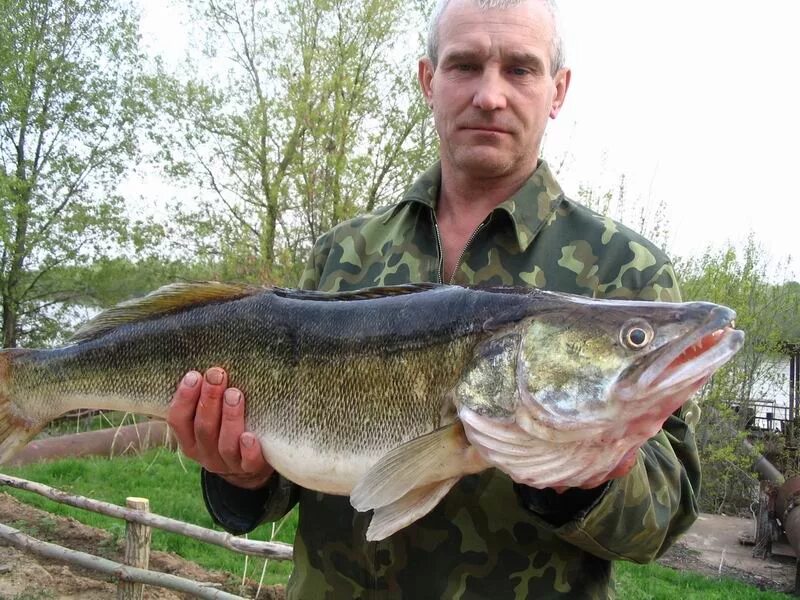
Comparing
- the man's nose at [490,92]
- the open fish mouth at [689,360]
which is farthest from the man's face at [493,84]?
the open fish mouth at [689,360]

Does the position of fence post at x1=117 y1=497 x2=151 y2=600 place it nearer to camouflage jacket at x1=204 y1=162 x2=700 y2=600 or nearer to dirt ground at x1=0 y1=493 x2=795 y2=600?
dirt ground at x1=0 y1=493 x2=795 y2=600

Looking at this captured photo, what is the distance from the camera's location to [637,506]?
1.95m

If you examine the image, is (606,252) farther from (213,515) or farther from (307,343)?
(213,515)

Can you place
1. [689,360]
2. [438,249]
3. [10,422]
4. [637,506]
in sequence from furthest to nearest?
[10,422] < [438,249] < [637,506] < [689,360]

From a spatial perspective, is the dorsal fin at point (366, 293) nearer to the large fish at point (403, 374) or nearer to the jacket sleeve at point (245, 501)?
the large fish at point (403, 374)

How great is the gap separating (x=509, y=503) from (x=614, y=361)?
658 millimetres

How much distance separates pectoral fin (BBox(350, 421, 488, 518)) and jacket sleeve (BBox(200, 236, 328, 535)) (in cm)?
71

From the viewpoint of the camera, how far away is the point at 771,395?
13.2 meters

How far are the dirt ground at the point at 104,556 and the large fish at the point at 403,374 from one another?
419 centimetres

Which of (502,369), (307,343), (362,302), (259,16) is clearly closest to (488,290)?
(502,369)

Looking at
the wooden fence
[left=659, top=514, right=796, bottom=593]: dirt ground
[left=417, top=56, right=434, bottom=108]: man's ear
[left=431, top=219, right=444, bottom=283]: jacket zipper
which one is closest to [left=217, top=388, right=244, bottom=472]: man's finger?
[left=431, top=219, right=444, bottom=283]: jacket zipper

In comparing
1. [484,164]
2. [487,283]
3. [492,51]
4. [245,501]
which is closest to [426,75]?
[492,51]

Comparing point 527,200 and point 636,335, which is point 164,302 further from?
point 636,335

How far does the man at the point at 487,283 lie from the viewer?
212 centimetres
